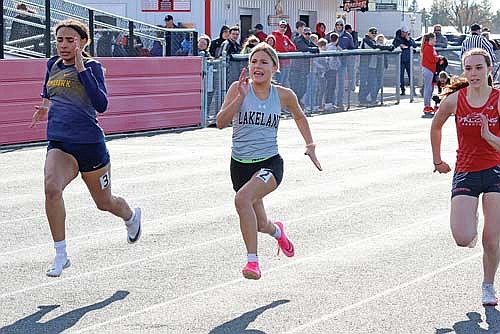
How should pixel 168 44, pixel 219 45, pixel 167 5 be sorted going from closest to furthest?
pixel 168 44, pixel 219 45, pixel 167 5

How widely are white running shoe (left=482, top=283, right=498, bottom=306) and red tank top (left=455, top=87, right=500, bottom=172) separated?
741 millimetres

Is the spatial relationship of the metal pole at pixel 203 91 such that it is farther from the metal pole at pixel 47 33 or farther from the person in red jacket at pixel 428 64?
the person in red jacket at pixel 428 64

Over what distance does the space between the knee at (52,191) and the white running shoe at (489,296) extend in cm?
284

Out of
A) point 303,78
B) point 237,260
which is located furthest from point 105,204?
point 303,78

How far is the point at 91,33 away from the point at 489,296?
12.4 meters

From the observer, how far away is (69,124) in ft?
25.5

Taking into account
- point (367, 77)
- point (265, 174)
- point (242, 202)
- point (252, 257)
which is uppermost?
point (265, 174)

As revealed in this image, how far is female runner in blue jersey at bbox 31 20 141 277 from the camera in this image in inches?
301

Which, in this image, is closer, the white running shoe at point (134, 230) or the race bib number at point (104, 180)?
the race bib number at point (104, 180)

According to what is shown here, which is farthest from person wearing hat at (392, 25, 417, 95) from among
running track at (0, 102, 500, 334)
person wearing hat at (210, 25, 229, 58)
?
running track at (0, 102, 500, 334)

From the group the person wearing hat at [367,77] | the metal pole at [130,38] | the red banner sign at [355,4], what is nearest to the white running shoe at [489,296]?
the metal pole at [130,38]

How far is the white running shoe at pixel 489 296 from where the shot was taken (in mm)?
7043

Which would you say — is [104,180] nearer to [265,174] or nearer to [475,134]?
[265,174]

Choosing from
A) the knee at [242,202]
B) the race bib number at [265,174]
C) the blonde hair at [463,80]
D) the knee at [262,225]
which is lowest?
the knee at [262,225]
